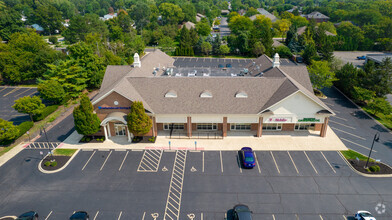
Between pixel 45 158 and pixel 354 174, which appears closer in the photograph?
pixel 354 174

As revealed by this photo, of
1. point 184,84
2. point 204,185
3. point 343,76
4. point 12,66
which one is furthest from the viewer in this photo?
point 12,66

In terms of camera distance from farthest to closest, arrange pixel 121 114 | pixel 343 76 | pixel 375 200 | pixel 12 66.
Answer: pixel 12 66, pixel 343 76, pixel 121 114, pixel 375 200

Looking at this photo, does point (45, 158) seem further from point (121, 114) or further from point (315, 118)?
point (315, 118)

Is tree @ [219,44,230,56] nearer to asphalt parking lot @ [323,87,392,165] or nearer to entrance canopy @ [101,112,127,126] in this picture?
asphalt parking lot @ [323,87,392,165]

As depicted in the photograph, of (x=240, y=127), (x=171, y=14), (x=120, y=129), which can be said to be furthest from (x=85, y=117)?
(x=171, y=14)

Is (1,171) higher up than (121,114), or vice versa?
(121,114)

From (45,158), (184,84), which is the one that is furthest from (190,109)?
(45,158)

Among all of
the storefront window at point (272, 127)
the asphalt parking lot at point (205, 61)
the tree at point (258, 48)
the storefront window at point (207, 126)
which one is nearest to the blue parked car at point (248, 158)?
the storefront window at point (272, 127)

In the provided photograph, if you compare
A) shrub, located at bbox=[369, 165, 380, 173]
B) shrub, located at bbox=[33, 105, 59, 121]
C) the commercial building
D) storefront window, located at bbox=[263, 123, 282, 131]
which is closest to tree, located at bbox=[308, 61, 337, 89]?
the commercial building
